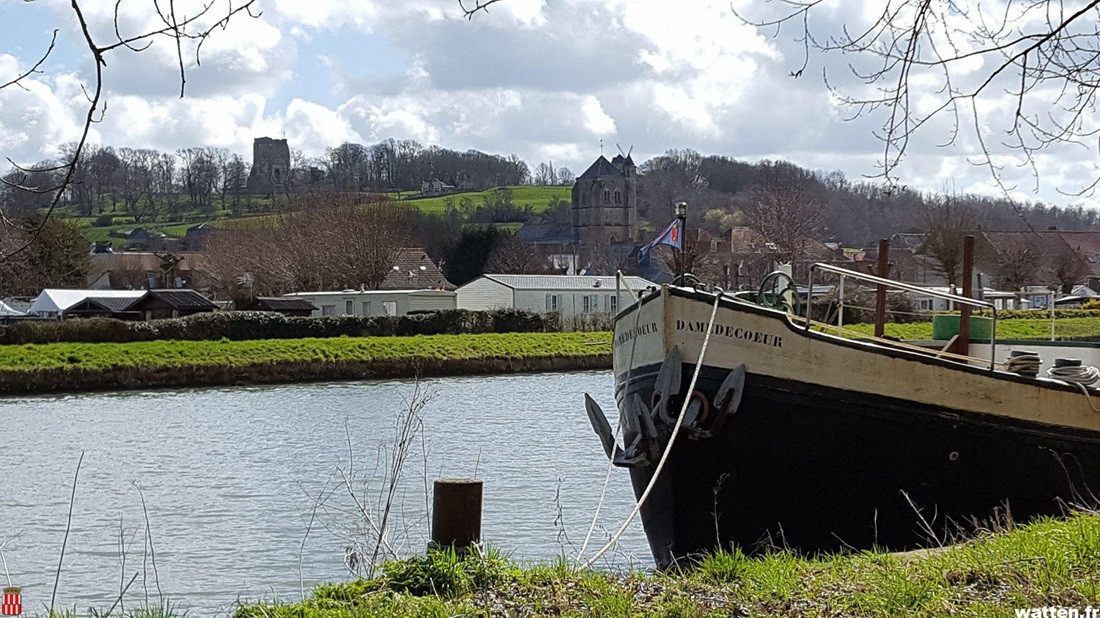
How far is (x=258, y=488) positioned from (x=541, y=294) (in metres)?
43.5

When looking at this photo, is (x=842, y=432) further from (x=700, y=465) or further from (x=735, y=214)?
(x=735, y=214)

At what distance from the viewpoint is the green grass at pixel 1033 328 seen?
45.4 m

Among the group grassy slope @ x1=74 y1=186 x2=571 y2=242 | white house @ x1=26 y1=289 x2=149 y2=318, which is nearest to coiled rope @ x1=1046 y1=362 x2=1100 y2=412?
white house @ x1=26 y1=289 x2=149 y2=318

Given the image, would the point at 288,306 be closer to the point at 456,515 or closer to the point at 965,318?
the point at 965,318

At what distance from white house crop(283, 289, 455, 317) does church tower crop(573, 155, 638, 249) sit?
78153 millimetres

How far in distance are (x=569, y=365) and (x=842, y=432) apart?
30787mm

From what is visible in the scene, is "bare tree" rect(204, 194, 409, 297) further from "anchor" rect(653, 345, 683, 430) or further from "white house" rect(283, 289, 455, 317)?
"anchor" rect(653, 345, 683, 430)

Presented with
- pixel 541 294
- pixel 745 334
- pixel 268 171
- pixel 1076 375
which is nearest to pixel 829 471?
pixel 745 334

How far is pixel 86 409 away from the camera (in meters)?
27.7

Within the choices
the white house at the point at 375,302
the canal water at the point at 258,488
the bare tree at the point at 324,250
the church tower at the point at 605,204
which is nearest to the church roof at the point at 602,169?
the church tower at the point at 605,204

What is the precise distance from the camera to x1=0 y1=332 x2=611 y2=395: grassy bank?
3347 centimetres

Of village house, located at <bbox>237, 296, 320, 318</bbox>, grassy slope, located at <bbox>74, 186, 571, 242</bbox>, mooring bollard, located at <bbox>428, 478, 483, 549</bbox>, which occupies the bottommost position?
village house, located at <bbox>237, 296, 320, 318</bbox>

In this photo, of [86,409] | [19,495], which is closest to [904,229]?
[86,409]

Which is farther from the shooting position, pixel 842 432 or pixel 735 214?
→ pixel 735 214
